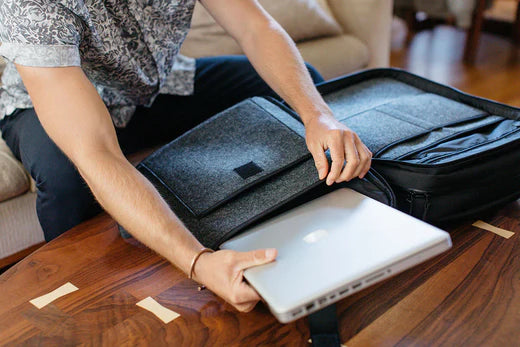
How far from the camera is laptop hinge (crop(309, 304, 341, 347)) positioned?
60 cm

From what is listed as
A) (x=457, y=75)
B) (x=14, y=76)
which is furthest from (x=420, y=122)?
(x=457, y=75)

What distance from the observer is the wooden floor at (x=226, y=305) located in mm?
621

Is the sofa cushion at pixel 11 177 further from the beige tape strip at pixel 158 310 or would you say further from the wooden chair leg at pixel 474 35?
the wooden chair leg at pixel 474 35

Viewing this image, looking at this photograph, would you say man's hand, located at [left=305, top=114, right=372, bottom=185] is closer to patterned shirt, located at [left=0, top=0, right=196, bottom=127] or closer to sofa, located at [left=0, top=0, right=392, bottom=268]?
patterned shirt, located at [left=0, top=0, right=196, bottom=127]

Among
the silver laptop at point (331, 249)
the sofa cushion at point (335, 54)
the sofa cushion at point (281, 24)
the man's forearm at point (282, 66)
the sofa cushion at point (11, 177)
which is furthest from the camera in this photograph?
the sofa cushion at point (335, 54)

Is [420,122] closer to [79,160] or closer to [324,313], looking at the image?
[324,313]

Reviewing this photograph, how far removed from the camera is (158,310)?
0.69 metres

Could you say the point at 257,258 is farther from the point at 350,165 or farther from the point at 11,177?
the point at 11,177

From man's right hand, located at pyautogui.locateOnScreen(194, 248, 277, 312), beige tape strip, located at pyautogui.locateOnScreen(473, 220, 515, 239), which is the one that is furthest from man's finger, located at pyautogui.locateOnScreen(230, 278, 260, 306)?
beige tape strip, located at pyautogui.locateOnScreen(473, 220, 515, 239)

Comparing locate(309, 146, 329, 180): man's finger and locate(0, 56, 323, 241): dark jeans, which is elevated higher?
locate(309, 146, 329, 180): man's finger

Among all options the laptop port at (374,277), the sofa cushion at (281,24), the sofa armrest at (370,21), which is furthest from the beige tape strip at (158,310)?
the sofa armrest at (370,21)

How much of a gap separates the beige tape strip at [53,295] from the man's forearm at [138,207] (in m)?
0.13

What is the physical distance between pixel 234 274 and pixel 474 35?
99.7 inches

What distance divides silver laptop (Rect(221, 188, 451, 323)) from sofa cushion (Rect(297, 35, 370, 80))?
1.15m
